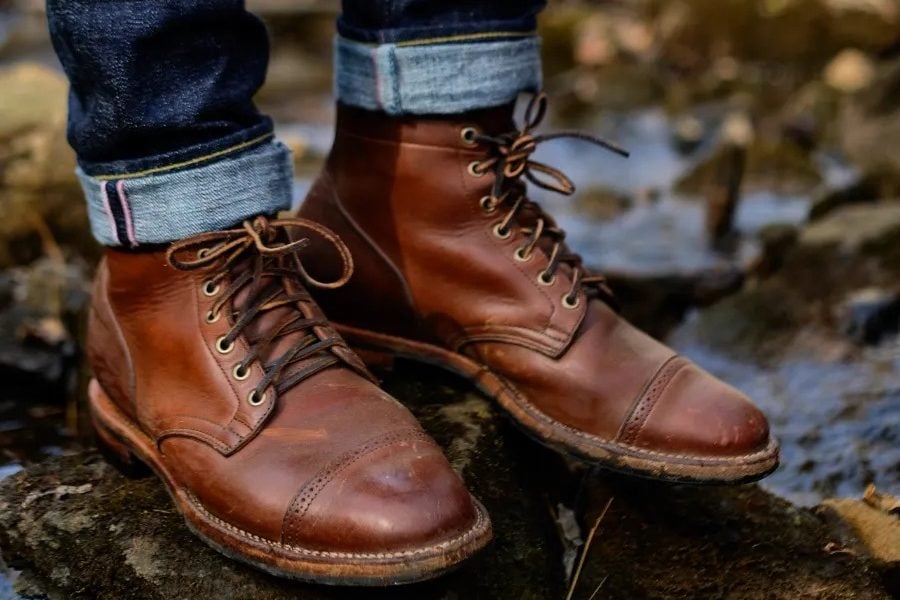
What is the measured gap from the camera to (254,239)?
4.98ft

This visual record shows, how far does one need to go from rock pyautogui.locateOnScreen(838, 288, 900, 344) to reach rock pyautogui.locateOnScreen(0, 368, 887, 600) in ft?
4.29

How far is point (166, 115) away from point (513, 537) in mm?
903

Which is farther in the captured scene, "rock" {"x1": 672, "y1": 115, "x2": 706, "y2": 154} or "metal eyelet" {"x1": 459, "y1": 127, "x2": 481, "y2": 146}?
"rock" {"x1": 672, "y1": 115, "x2": 706, "y2": 154}

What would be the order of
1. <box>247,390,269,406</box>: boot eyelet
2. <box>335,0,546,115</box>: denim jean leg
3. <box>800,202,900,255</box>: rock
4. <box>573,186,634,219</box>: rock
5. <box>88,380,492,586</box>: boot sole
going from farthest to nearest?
1. <box>573,186,634,219</box>: rock
2. <box>800,202,900,255</box>: rock
3. <box>335,0,546,115</box>: denim jean leg
4. <box>247,390,269,406</box>: boot eyelet
5. <box>88,380,492,586</box>: boot sole

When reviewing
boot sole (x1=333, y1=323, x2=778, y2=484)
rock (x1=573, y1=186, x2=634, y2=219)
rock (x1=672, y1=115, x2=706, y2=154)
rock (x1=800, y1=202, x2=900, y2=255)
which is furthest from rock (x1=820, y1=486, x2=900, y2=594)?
rock (x1=672, y1=115, x2=706, y2=154)

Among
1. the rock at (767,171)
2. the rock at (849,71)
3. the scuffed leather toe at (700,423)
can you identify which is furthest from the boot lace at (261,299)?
the rock at (849,71)

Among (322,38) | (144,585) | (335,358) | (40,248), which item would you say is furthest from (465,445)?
(322,38)

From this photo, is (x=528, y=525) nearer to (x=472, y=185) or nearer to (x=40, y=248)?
(x=472, y=185)

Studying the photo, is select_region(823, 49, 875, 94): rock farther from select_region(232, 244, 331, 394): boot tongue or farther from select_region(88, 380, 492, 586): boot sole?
select_region(88, 380, 492, 586): boot sole

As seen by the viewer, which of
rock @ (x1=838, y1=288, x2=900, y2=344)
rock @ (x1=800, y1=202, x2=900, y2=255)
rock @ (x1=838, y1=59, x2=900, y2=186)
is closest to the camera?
rock @ (x1=838, y1=288, x2=900, y2=344)

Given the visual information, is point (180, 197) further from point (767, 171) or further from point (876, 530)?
point (767, 171)

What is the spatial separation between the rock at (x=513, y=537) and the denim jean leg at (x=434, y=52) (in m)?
0.58

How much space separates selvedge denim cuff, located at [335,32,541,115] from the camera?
171 cm

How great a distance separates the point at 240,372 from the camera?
149 centimetres
